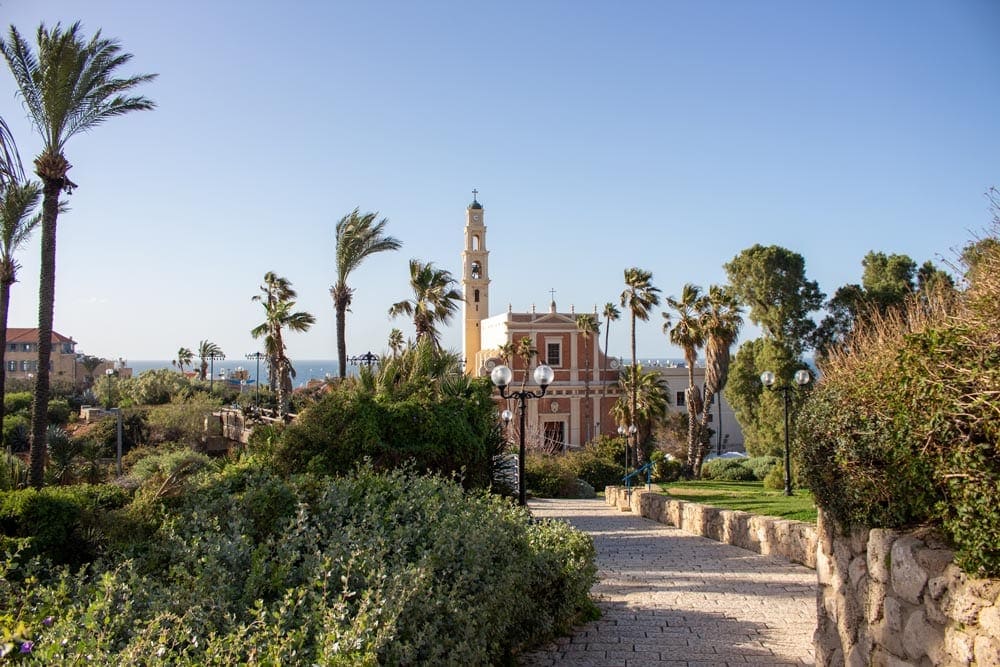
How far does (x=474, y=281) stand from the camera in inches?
2127

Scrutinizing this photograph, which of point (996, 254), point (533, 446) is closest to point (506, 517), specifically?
point (996, 254)

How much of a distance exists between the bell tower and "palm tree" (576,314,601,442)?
7401mm

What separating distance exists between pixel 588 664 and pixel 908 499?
2698 mm

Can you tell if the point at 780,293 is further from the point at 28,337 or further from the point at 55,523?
the point at 28,337

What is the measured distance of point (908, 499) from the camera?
4.78 metres

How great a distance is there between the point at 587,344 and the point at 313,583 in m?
46.5

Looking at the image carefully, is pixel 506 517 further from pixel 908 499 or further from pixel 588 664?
pixel 908 499

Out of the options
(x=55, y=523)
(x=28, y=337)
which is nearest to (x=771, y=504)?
(x=55, y=523)

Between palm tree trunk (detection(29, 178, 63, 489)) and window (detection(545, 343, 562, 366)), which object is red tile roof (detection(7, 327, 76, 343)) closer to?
window (detection(545, 343, 562, 366))

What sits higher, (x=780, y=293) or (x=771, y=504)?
(x=780, y=293)

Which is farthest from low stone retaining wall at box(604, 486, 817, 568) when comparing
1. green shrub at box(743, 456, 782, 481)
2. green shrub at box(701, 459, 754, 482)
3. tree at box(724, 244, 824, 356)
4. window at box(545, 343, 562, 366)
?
window at box(545, 343, 562, 366)

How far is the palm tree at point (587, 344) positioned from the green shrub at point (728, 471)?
1606 centimetres

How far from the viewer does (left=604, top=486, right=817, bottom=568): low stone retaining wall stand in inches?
418

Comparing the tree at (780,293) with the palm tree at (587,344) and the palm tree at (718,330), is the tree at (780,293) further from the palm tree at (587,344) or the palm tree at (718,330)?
the palm tree at (587,344)
